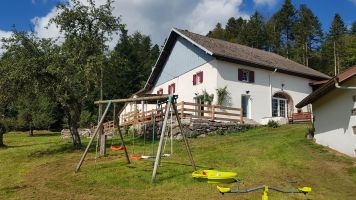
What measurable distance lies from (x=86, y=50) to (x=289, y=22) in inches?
2245

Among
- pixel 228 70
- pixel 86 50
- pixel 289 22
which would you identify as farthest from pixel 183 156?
pixel 289 22

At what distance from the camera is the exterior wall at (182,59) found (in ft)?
104

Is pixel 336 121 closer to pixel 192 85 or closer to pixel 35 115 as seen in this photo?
pixel 192 85

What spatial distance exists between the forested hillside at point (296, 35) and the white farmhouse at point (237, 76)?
26.8 meters

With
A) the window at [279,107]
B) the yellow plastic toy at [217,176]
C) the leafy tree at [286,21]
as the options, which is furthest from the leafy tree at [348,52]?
the yellow plastic toy at [217,176]

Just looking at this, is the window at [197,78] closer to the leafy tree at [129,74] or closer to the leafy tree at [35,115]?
the leafy tree at [35,115]

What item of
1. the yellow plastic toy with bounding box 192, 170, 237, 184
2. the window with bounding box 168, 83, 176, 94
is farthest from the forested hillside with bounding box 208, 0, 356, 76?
Answer: the yellow plastic toy with bounding box 192, 170, 237, 184

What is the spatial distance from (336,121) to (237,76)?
1409cm

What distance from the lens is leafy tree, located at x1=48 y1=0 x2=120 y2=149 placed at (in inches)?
818

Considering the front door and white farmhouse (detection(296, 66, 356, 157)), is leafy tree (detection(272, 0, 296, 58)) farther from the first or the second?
white farmhouse (detection(296, 66, 356, 157))

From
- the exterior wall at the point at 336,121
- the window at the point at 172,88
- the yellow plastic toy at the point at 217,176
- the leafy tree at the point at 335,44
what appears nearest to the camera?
the yellow plastic toy at the point at 217,176

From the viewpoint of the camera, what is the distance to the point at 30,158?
1931cm

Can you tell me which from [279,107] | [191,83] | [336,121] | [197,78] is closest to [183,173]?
[336,121]

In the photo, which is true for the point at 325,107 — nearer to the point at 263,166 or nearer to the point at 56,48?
the point at 263,166
